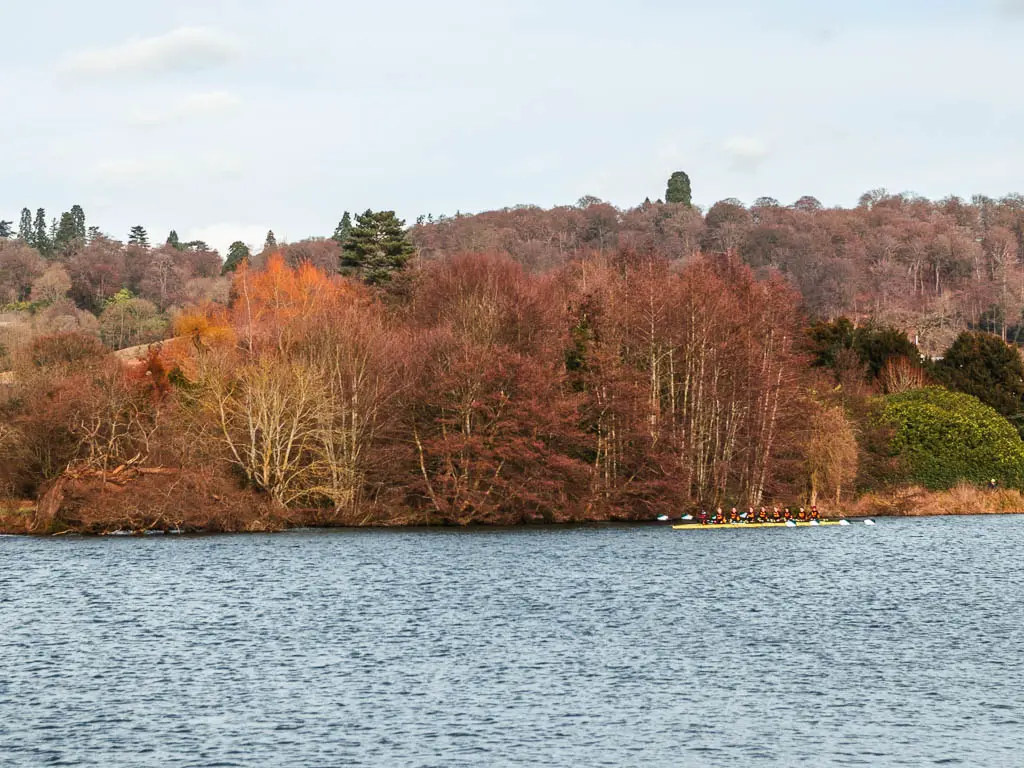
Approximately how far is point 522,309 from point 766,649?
42781 millimetres

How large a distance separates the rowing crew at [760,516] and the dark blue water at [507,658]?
39.2ft

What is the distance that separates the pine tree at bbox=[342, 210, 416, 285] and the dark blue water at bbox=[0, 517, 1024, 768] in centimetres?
5452

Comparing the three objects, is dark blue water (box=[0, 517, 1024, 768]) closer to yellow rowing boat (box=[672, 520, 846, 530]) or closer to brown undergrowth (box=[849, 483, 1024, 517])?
yellow rowing boat (box=[672, 520, 846, 530])

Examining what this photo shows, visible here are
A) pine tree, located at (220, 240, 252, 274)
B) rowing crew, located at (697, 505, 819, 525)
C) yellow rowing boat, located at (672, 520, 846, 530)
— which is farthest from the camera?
pine tree, located at (220, 240, 252, 274)

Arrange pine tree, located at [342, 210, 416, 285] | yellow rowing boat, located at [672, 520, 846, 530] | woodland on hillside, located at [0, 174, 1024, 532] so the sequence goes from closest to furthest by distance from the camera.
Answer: woodland on hillside, located at [0, 174, 1024, 532] < yellow rowing boat, located at [672, 520, 846, 530] < pine tree, located at [342, 210, 416, 285]

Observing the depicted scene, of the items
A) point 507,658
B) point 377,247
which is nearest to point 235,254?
point 377,247

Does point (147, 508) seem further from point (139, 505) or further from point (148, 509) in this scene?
point (139, 505)

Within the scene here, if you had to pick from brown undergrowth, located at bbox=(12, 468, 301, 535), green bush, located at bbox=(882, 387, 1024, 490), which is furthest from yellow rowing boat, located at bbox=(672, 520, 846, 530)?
brown undergrowth, located at bbox=(12, 468, 301, 535)

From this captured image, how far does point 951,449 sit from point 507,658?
52.3 metres

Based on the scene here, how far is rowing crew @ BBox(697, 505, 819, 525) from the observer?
66125mm

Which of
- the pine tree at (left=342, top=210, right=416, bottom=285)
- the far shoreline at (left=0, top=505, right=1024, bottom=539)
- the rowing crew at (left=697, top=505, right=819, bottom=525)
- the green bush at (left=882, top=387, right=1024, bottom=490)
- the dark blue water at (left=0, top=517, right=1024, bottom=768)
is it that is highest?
the pine tree at (left=342, top=210, right=416, bottom=285)

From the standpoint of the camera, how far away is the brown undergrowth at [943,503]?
2910 inches

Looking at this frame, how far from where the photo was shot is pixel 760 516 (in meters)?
66.3

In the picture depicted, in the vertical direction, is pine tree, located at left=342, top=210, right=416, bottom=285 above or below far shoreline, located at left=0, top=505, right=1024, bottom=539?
above
